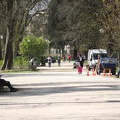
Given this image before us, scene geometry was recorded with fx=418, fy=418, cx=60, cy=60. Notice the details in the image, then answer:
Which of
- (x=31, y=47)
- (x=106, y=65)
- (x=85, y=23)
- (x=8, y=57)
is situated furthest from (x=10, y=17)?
(x=85, y=23)

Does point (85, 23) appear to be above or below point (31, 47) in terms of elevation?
above

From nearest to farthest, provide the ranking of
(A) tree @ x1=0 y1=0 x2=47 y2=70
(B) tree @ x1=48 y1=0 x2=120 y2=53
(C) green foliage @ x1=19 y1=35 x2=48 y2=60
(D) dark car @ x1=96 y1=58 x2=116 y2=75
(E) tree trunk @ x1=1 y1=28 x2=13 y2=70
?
(D) dark car @ x1=96 y1=58 x2=116 y2=75, (A) tree @ x1=0 y1=0 x2=47 y2=70, (E) tree trunk @ x1=1 y1=28 x2=13 y2=70, (B) tree @ x1=48 y1=0 x2=120 y2=53, (C) green foliage @ x1=19 y1=35 x2=48 y2=60

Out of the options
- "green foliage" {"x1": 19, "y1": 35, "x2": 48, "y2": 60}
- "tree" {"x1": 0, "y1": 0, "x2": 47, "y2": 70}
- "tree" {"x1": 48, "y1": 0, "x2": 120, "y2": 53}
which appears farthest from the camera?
"green foliage" {"x1": 19, "y1": 35, "x2": 48, "y2": 60}

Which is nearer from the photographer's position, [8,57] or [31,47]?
[8,57]

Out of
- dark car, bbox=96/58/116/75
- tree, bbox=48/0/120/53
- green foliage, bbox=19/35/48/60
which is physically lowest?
dark car, bbox=96/58/116/75

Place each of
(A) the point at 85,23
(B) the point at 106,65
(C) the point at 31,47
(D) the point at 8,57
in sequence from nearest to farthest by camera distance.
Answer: (B) the point at 106,65
(D) the point at 8,57
(C) the point at 31,47
(A) the point at 85,23

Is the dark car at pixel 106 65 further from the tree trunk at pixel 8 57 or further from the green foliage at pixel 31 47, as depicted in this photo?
the green foliage at pixel 31 47

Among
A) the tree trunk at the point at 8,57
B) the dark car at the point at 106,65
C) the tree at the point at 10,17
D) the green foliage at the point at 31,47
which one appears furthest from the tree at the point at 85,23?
the dark car at the point at 106,65

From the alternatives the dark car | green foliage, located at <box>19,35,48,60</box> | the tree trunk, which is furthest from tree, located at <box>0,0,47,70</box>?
the dark car

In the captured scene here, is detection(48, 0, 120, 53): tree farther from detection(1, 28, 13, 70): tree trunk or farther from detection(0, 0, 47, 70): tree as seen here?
detection(1, 28, 13, 70): tree trunk

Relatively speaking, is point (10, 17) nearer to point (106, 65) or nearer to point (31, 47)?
point (106, 65)

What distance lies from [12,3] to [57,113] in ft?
111

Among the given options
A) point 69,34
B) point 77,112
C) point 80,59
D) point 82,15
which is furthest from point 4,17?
point 77,112

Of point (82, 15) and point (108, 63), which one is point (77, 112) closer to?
point (108, 63)
